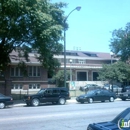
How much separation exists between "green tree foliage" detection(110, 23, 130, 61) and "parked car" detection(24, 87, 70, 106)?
1029 inches

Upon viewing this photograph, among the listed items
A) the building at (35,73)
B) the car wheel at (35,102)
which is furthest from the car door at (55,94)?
the building at (35,73)

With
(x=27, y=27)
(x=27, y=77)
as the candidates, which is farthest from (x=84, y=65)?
(x=27, y=27)

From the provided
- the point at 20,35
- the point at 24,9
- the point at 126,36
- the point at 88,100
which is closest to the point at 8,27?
the point at 20,35

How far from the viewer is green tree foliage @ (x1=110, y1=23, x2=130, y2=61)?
4722 centimetres

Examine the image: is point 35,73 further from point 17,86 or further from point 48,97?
point 48,97

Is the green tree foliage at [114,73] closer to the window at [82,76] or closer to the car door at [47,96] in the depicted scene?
the car door at [47,96]

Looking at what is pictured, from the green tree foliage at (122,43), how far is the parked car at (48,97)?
1029 inches

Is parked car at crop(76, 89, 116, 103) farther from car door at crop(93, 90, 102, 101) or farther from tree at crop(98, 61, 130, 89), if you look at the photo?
tree at crop(98, 61, 130, 89)

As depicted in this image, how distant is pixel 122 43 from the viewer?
4756 cm

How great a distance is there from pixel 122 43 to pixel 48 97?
1131 inches

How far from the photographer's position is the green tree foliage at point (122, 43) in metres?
47.2

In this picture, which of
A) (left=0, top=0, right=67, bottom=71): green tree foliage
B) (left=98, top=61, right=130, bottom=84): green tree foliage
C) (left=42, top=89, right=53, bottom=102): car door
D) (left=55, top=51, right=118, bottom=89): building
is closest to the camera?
(left=0, top=0, right=67, bottom=71): green tree foliage

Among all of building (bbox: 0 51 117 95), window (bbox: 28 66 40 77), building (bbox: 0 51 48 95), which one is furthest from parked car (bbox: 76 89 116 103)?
window (bbox: 28 66 40 77)

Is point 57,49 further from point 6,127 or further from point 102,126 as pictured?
point 102,126
